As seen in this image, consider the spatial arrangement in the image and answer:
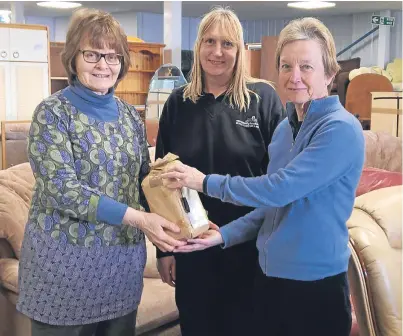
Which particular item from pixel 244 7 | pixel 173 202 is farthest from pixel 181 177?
pixel 244 7

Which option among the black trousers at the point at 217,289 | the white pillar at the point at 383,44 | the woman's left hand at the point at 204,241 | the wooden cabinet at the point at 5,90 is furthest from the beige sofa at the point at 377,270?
the white pillar at the point at 383,44

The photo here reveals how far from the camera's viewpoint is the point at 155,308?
8.25 ft

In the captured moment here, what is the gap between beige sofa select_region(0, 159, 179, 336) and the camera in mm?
2397

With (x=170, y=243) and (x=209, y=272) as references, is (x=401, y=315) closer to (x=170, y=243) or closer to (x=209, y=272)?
(x=209, y=272)

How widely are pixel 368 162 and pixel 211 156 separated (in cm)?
231

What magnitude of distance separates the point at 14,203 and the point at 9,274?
12.8 inches

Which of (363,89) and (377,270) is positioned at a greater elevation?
(363,89)

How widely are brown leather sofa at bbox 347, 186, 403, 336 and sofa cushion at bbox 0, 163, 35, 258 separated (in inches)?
57.7

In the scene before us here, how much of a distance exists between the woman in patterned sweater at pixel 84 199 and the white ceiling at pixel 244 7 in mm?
8497

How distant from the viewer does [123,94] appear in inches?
337

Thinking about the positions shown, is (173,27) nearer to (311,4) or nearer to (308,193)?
(311,4)

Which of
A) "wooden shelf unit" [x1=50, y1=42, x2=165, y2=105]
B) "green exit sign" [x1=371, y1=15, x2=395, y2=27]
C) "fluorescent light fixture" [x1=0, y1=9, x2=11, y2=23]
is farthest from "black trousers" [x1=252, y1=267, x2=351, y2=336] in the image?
"fluorescent light fixture" [x1=0, y1=9, x2=11, y2=23]

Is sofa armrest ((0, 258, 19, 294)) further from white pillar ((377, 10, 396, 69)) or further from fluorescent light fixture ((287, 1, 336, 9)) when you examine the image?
white pillar ((377, 10, 396, 69))

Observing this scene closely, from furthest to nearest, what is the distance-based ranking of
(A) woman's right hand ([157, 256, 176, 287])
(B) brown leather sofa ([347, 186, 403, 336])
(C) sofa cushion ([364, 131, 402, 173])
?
(C) sofa cushion ([364, 131, 402, 173]) < (A) woman's right hand ([157, 256, 176, 287]) < (B) brown leather sofa ([347, 186, 403, 336])
